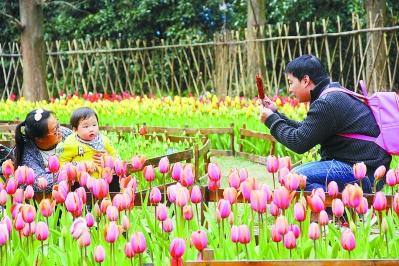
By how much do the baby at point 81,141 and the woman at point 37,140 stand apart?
0.32 ft

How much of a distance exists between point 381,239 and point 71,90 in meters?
19.4

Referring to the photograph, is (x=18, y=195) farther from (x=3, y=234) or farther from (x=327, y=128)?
(x=327, y=128)

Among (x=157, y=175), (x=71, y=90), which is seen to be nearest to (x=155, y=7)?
(x=71, y=90)

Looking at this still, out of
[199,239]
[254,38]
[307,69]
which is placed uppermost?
[307,69]

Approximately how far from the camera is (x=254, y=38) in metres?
16.4

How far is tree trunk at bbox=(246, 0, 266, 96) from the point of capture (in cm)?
1641

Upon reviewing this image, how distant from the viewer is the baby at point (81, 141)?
19.2 feet

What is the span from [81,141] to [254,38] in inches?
424

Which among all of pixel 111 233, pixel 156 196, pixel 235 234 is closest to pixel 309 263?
pixel 235 234

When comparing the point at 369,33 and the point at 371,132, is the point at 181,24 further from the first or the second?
the point at 371,132

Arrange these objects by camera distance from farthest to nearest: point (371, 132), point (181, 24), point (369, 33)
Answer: point (181, 24)
point (369, 33)
point (371, 132)

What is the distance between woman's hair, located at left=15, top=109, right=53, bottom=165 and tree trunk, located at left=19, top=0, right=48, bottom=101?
40.7ft

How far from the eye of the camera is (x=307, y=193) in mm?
4367

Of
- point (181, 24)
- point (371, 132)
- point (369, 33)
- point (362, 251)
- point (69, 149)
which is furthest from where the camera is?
point (181, 24)
